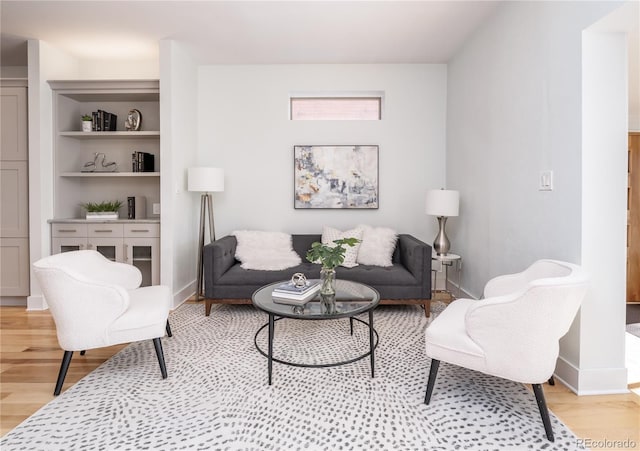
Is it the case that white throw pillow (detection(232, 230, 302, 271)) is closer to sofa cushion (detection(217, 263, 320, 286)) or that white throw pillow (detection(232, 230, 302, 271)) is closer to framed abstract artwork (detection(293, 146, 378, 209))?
sofa cushion (detection(217, 263, 320, 286))

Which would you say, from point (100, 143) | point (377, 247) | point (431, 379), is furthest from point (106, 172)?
point (431, 379)

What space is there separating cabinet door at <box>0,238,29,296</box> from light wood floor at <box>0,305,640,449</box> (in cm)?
94

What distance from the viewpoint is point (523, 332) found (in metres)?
1.76

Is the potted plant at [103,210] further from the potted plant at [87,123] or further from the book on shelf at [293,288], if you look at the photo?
the book on shelf at [293,288]

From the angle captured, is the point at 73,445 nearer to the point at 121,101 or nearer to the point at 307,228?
the point at 307,228

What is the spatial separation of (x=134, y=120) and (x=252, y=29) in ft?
5.82

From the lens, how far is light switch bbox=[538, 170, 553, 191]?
7.75ft

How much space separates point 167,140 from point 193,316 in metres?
1.86

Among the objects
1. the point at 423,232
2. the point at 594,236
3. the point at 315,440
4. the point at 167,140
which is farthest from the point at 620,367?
the point at 167,140

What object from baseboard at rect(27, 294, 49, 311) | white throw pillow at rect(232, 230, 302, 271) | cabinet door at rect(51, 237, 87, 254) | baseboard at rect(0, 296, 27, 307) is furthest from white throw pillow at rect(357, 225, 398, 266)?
baseboard at rect(0, 296, 27, 307)

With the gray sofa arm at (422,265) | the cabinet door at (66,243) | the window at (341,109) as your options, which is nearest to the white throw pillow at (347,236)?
the gray sofa arm at (422,265)

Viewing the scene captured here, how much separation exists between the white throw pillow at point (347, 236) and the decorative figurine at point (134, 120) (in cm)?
250

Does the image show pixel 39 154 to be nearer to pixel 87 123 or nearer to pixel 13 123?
pixel 13 123

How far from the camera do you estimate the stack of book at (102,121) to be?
4.12 m
